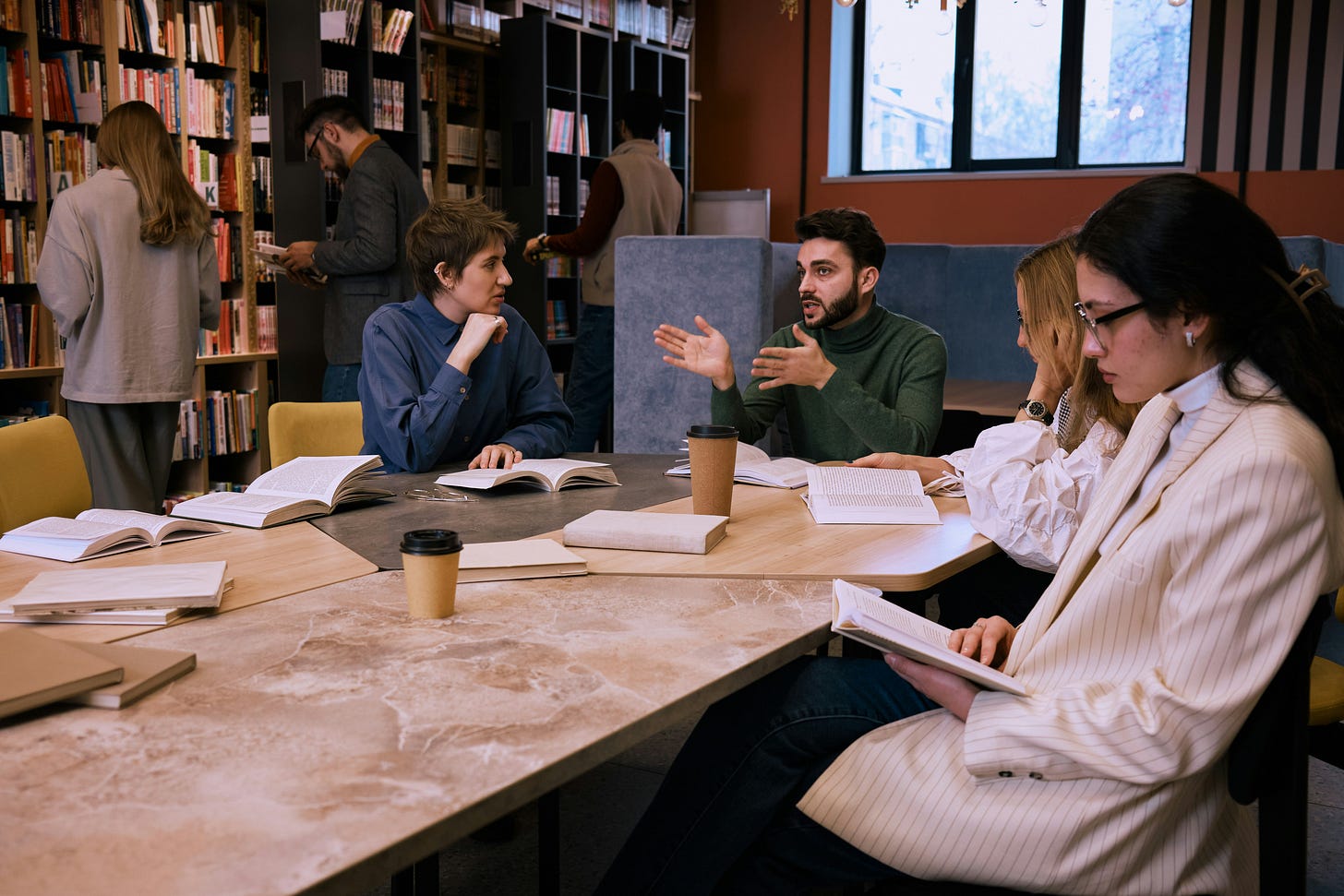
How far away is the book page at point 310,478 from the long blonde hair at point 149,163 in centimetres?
194

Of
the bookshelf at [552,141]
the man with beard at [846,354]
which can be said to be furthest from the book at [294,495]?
the bookshelf at [552,141]

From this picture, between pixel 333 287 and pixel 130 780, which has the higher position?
pixel 333 287

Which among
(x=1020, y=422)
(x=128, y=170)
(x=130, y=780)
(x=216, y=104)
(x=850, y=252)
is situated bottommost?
(x=130, y=780)

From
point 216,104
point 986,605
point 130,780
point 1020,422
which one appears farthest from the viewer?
point 216,104

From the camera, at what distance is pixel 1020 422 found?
196 centimetres

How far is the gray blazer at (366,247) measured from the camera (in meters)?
4.20

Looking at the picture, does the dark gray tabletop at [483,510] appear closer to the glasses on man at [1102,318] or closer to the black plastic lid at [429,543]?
the black plastic lid at [429,543]

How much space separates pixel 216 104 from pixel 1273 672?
4.90 meters

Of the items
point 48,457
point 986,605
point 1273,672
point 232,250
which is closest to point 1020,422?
point 986,605

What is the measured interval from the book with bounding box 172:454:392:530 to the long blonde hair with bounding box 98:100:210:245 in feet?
6.36

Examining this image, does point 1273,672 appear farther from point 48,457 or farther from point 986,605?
point 48,457

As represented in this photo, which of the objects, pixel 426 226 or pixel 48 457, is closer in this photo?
pixel 48 457

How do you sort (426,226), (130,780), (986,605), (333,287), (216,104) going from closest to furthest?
(130,780) → (986,605) → (426,226) → (333,287) → (216,104)

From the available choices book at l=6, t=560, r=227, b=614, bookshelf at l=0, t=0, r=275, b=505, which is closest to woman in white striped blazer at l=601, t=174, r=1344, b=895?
book at l=6, t=560, r=227, b=614
